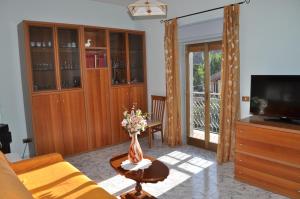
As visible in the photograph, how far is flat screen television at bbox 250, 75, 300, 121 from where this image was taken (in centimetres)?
283

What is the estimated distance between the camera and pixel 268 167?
2869mm

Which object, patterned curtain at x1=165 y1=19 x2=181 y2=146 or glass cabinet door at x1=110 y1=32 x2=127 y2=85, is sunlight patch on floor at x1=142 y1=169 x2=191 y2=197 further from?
glass cabinet door at x1=110 y1=32 x2=127 y2=85

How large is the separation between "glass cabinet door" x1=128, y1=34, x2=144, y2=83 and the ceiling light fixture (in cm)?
260

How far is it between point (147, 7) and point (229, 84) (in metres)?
1.86

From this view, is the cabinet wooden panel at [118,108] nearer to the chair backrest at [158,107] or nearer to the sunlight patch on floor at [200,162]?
the chair backrest at [158,107]

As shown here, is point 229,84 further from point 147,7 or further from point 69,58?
point 69,58

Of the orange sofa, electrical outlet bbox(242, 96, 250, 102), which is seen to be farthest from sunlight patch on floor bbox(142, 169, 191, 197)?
electrical outlet bbox(242, 96, 250, 102)

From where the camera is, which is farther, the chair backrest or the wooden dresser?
the chair backrest

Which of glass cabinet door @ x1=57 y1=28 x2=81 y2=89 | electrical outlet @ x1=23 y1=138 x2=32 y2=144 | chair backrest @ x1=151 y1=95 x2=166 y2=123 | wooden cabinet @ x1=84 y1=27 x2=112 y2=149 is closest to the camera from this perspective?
electrical outlet @ x1=23 y1=138 x2=32 y2=144

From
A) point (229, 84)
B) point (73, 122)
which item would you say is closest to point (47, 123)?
point (73, 122)

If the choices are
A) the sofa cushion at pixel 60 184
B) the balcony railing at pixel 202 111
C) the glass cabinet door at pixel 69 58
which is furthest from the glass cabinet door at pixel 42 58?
the balcony railing at pixel 202 111

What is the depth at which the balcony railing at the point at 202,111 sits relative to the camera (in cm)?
425

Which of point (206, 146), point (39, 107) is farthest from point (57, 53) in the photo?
point (206, 146)

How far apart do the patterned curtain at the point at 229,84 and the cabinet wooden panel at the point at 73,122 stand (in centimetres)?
239
